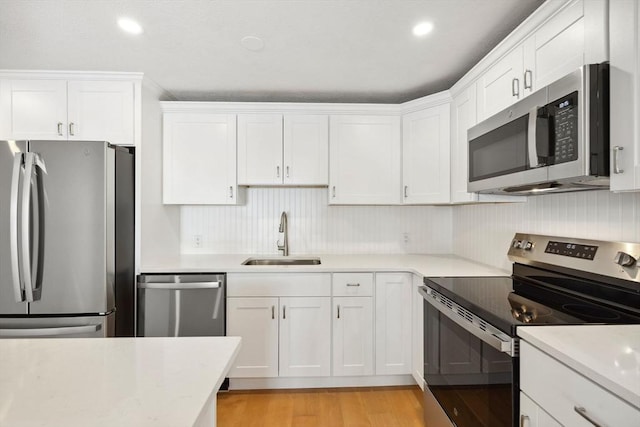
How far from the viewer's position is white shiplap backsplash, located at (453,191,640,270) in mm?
1471

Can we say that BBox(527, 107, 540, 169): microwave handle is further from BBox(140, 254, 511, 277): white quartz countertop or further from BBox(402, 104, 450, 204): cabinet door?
BBox(402, 104, 450, 204): cabinet door

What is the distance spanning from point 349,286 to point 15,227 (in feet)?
6.85

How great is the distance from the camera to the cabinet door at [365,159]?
2.84 m

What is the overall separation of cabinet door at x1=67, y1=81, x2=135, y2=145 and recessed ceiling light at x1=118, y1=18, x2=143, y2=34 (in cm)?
64

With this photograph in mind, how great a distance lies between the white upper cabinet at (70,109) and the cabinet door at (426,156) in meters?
2.03

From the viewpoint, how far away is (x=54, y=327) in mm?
2117

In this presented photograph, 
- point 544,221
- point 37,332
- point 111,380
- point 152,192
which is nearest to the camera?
point 111,380

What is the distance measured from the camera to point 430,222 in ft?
10.5

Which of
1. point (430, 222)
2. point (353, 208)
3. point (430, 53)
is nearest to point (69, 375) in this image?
point (430, 53)

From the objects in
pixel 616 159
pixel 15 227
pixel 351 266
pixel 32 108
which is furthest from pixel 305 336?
pixel 32 108

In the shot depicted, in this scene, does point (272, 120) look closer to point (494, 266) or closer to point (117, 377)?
point (494, 266)

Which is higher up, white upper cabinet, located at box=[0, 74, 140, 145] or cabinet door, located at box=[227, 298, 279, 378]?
white upper cabinet, located at box=[0, 74, 140, 145]

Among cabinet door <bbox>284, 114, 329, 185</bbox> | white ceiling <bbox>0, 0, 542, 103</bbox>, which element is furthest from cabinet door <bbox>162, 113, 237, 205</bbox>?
cabinet door <bbox>284, 114, 329, 185</bbox>

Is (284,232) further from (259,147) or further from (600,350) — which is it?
(600,350)
